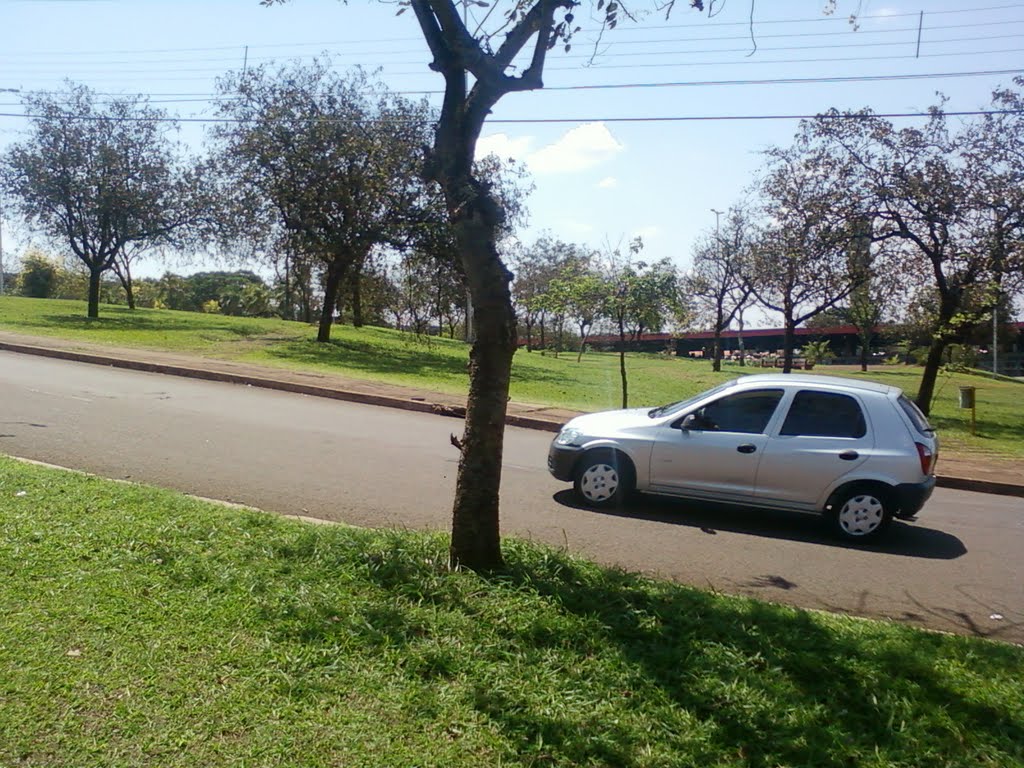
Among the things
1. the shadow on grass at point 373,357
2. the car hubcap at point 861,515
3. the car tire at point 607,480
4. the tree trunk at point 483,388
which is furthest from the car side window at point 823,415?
the shadow on grass at point 373,357

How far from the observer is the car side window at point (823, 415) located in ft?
28.1

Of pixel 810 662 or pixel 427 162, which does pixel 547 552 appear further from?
pixel 427 162

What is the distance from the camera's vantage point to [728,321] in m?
45.9

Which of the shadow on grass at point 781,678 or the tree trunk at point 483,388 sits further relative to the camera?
the tree trunk at point 483,388

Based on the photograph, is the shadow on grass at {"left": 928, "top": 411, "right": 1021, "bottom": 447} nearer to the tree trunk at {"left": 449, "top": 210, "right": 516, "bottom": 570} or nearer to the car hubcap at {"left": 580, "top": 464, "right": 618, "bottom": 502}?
the car hubcap at {"left": 580, "top": 464, "right": 618, "bottom": 502}

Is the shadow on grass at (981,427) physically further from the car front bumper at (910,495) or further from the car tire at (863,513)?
the car tire at (863,513)

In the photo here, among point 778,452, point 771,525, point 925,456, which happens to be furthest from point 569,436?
point 925,456

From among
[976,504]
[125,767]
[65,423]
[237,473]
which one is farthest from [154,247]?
[125,767]

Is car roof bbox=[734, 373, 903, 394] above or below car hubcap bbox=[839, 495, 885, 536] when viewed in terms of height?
above

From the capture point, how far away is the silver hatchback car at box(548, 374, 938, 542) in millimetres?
8281

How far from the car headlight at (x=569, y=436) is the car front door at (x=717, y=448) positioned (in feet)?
2.74

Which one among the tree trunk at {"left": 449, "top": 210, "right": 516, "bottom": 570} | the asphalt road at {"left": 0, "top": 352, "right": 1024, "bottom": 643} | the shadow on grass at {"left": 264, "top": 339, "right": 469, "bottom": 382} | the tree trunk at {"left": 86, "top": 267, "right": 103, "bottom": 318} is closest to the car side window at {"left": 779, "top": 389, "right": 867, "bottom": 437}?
the asphalt road at {"left": 0, "top": 352, "right": 1024, "bottom": 643}

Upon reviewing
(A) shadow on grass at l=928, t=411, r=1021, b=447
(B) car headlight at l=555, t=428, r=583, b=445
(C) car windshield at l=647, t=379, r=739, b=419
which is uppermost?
(C) car windshield at l=647, t=379, r=739, b=419

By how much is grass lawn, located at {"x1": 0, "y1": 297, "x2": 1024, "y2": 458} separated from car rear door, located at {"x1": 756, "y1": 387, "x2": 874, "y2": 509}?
10.0 metres
